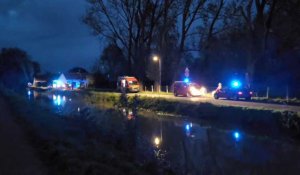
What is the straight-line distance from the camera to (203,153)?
20203 mm

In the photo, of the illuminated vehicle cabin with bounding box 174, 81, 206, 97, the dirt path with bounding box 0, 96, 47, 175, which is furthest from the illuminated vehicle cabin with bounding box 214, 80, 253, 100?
the dirt path with bounding box 0, 96, 47, 175

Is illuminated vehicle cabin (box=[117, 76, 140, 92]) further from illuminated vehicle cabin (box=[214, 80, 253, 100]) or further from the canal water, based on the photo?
the canal water

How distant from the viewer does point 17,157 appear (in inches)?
517

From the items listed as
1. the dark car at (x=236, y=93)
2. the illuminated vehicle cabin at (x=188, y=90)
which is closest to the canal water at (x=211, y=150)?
the dark car at (x=236, y=93)

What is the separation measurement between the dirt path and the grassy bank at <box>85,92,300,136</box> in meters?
14.7

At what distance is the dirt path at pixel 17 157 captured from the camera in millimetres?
11250

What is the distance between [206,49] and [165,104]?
2205cm

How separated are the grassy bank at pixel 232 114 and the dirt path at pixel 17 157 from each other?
48.1 feet

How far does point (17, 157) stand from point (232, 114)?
66.3 feet

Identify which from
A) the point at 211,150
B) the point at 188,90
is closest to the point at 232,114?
the point at 211,150

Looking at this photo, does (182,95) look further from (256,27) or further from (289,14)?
(289,14)

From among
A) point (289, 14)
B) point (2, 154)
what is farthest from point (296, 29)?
point (2, 154)

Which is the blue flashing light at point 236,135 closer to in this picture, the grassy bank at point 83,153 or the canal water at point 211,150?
the canal water at point 211,150

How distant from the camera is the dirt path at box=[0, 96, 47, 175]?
36.9ft
